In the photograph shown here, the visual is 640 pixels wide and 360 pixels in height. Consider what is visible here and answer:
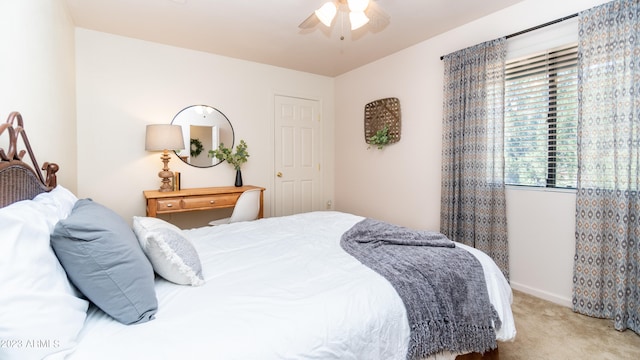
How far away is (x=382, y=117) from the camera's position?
12.8 ft

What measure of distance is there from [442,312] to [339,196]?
11.2ft

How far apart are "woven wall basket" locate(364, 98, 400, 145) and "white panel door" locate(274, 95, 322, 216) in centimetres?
83

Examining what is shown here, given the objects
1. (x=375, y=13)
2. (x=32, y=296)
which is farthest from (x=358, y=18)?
(x=32, y=296)

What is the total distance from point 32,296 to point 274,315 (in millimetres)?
674

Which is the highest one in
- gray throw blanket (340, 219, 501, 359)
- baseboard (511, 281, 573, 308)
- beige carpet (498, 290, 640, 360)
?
gray throw blanket (340, 219, 501, 359)

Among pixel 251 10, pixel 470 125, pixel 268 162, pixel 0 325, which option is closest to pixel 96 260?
pixel 0 325

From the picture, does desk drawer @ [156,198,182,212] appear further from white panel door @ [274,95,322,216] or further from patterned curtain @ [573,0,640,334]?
patterned curtain @ [573,0,640,334]

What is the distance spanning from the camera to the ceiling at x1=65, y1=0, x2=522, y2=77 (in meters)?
2.57

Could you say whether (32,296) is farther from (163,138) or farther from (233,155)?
(233,155)

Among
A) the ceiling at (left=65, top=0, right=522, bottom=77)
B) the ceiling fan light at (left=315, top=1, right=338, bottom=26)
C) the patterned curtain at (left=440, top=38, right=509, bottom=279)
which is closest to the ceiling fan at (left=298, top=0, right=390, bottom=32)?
the ceiling fan light at (left=315, top=1, right=338, bottom=26)

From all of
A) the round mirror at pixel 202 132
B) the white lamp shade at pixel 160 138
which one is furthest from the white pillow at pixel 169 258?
the round mirror at pixel 202 132

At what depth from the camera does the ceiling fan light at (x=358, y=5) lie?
6.36 feet

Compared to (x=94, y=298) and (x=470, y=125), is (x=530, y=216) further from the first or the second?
(x=94, y=298)

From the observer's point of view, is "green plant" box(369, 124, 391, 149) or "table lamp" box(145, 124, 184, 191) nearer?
"table lamp" box(145, 124, 184, 191)
